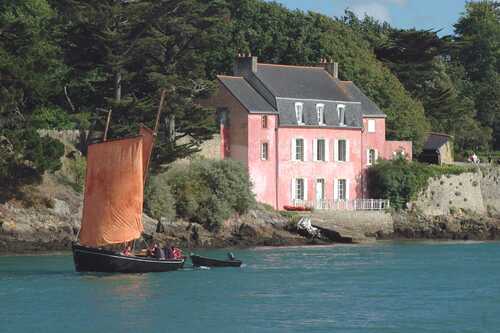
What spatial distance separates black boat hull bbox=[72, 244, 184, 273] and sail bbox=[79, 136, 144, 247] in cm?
Answer: 75


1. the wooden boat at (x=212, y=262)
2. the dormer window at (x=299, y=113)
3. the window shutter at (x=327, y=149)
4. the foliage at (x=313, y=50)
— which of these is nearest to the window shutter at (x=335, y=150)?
the window shutter at (x=327, y=149)

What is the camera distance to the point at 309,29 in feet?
332

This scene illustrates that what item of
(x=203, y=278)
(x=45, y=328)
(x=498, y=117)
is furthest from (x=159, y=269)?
(x=498, y=117)

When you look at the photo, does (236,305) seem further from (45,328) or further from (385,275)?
(385,275)

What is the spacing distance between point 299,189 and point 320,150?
2.69 metres

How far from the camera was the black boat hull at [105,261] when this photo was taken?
60.9 m

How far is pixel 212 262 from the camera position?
65.8 m

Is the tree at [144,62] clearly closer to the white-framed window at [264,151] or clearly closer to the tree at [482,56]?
the white-framed window at [264,151]

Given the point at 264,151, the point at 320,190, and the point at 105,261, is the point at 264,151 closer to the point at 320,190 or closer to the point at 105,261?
the point at 320,190

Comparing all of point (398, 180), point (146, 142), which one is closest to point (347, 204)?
point (398, 180)

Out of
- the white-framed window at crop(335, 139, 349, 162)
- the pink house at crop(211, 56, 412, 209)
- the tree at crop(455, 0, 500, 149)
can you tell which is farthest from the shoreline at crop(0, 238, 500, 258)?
the tree at crop(455, 0, 500, 149)

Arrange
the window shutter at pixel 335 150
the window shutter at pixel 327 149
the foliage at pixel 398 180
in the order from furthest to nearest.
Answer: the foliage at pixel 398 180 → the window shutter at pixel 335 150 → the window shutter at pixel 327 149

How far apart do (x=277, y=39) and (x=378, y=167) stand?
12.5m

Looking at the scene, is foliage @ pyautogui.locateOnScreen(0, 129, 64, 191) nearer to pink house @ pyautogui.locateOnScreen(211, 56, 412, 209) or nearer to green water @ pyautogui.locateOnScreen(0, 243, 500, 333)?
green water @ pyautogui.locateOnScreen(0, 243, 500, 333)
